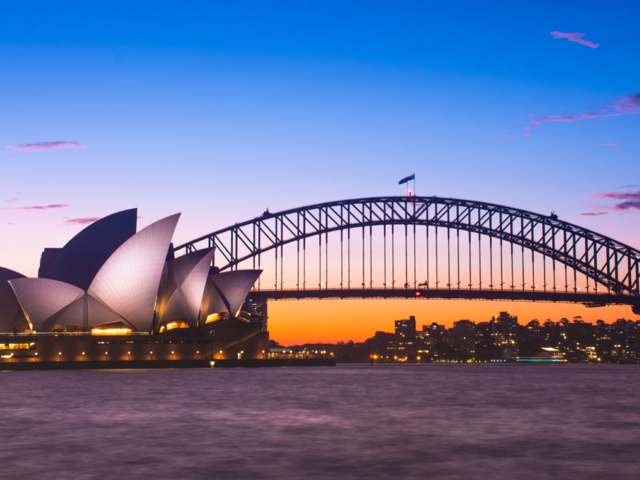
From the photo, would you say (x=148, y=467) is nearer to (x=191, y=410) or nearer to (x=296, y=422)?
(x=296, y=422)

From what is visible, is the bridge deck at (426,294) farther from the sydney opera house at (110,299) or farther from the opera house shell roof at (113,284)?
the opera house shell roof at (113,284)

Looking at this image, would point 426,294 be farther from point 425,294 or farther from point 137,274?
point 137,274

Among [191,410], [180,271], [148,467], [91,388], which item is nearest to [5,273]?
[180,271]

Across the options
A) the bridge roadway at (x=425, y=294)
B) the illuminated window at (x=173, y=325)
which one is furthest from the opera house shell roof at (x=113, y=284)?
the bridge roadway at (x=425, y=294)

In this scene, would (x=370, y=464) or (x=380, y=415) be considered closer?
(x=370, y=464)

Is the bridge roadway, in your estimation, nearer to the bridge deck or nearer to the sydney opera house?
the bridge deck
